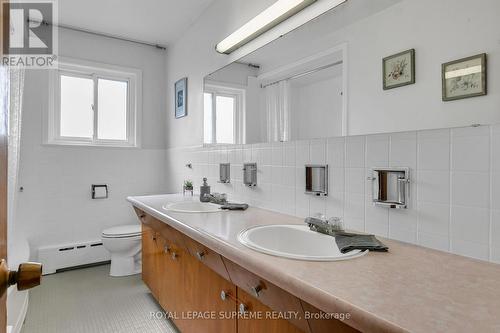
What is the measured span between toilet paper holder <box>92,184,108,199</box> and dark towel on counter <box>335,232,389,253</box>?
9.00ft

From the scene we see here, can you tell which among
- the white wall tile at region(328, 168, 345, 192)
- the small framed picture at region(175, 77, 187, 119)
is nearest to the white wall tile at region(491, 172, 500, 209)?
the white wall tile at region(328, 168, 345, 192)

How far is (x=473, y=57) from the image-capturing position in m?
0.94

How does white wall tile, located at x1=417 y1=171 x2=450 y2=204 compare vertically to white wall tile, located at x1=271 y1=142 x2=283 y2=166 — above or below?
below

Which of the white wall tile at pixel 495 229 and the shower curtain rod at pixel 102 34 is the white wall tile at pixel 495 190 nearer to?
the white wall tile at pixel 495 229

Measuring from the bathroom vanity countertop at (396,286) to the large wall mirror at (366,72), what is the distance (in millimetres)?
472

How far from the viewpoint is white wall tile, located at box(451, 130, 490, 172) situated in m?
0.90

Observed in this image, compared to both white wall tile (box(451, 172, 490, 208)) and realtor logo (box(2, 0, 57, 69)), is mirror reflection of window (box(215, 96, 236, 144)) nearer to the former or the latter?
white wall tile (box(451, 172, 490, 208))

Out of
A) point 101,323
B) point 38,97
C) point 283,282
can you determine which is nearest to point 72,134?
point 38,97

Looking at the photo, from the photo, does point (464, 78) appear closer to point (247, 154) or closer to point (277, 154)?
point (277, 154)

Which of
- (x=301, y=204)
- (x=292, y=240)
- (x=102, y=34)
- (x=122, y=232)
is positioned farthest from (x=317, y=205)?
(x=102, y=34)

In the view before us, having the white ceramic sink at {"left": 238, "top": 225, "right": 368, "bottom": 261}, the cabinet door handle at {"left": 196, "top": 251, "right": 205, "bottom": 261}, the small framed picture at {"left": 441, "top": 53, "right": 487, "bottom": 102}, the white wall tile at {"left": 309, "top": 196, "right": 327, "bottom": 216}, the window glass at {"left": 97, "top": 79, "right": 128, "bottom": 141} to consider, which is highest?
the window glass at {"left": 97, "top": 79, "right": 128, "bottom": 141}

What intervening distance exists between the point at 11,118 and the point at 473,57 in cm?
249

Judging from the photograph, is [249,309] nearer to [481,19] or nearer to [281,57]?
[481,19]

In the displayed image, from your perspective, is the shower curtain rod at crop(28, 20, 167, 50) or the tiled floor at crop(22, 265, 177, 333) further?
the shower curtain rod at crop(28, 20, 167, 50)
